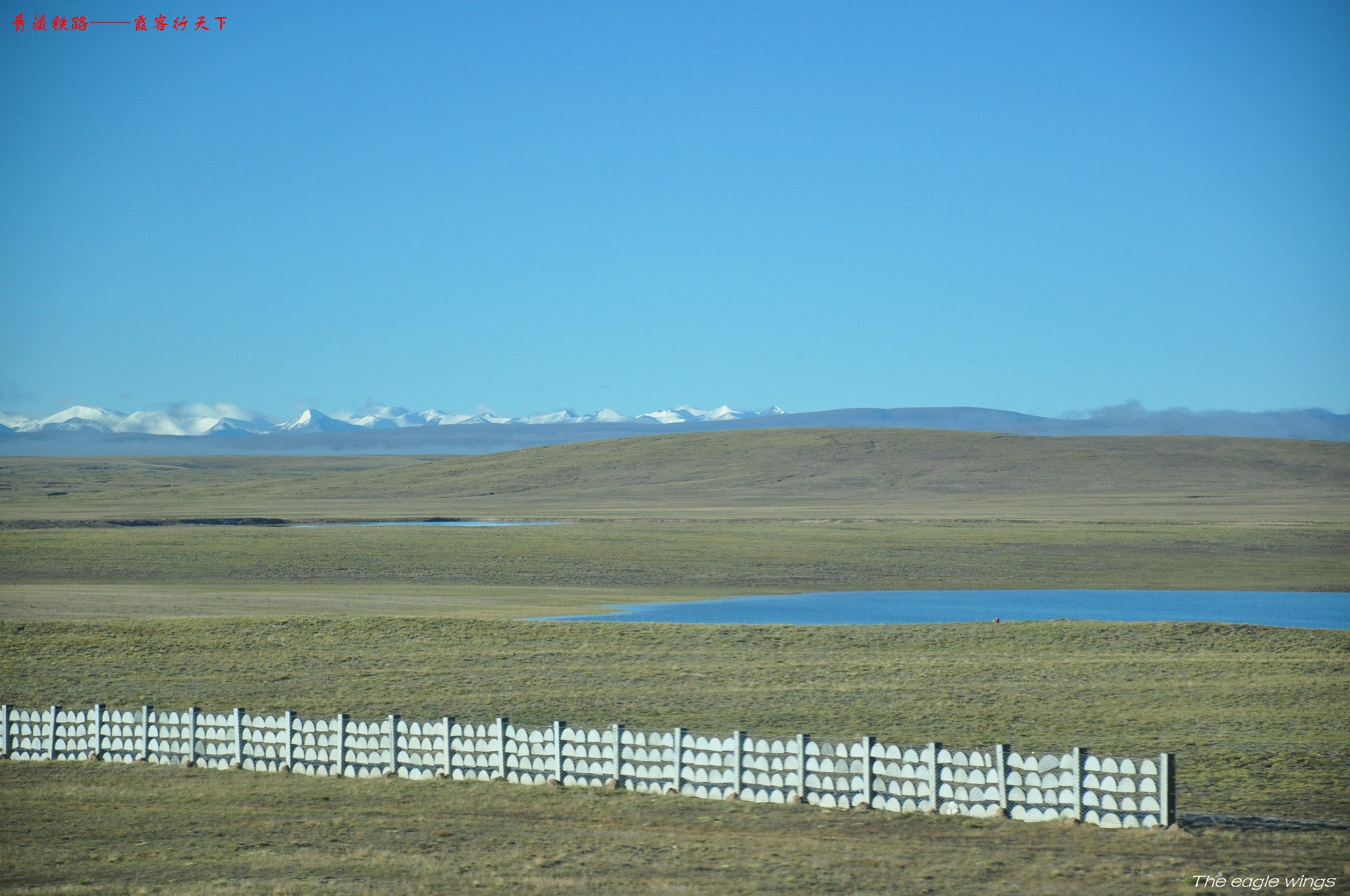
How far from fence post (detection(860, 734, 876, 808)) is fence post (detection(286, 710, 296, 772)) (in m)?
8.13

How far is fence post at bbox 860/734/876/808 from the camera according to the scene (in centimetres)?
1518

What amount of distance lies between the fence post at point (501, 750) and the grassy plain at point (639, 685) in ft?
1.50

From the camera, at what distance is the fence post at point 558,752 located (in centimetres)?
1684

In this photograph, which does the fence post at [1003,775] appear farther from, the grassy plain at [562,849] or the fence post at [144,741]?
the fence post at [144,741]

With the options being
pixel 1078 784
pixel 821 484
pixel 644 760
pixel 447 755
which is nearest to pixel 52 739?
pixel 447 755

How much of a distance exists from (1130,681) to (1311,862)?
13.9 m

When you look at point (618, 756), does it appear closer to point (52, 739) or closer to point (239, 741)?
point (239, 741)

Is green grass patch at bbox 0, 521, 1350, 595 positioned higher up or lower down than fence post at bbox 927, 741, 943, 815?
lower down

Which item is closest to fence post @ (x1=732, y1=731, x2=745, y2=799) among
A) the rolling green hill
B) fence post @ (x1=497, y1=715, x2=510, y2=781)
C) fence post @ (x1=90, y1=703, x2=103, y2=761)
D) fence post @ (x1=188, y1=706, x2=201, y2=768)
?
fence post @ (x1=497, y1=715, x2=510, y2=781)

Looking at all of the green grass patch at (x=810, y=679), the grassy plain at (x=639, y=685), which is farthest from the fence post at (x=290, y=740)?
the green grass patch at (x=810, y=679)

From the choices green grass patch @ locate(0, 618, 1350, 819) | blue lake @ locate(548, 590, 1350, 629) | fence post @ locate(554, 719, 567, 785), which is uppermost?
fence post @ locate(554, 719, 567, 785)

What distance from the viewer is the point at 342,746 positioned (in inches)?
703

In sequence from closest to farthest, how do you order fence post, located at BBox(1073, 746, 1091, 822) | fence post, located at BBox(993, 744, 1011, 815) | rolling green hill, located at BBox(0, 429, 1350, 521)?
fence post, located at BBox(1073, 746, 1091, 822) → fence post, located at BBox(993, 744, 1011, 815) → rolling green hill, located at BBox(0, 429, 1350, 521)

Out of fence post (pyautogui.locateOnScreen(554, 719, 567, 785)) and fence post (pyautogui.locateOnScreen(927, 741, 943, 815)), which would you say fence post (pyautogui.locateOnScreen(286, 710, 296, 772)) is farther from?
fence post (pyautogui.locateOnScreen(927, 741, 943, 815))
